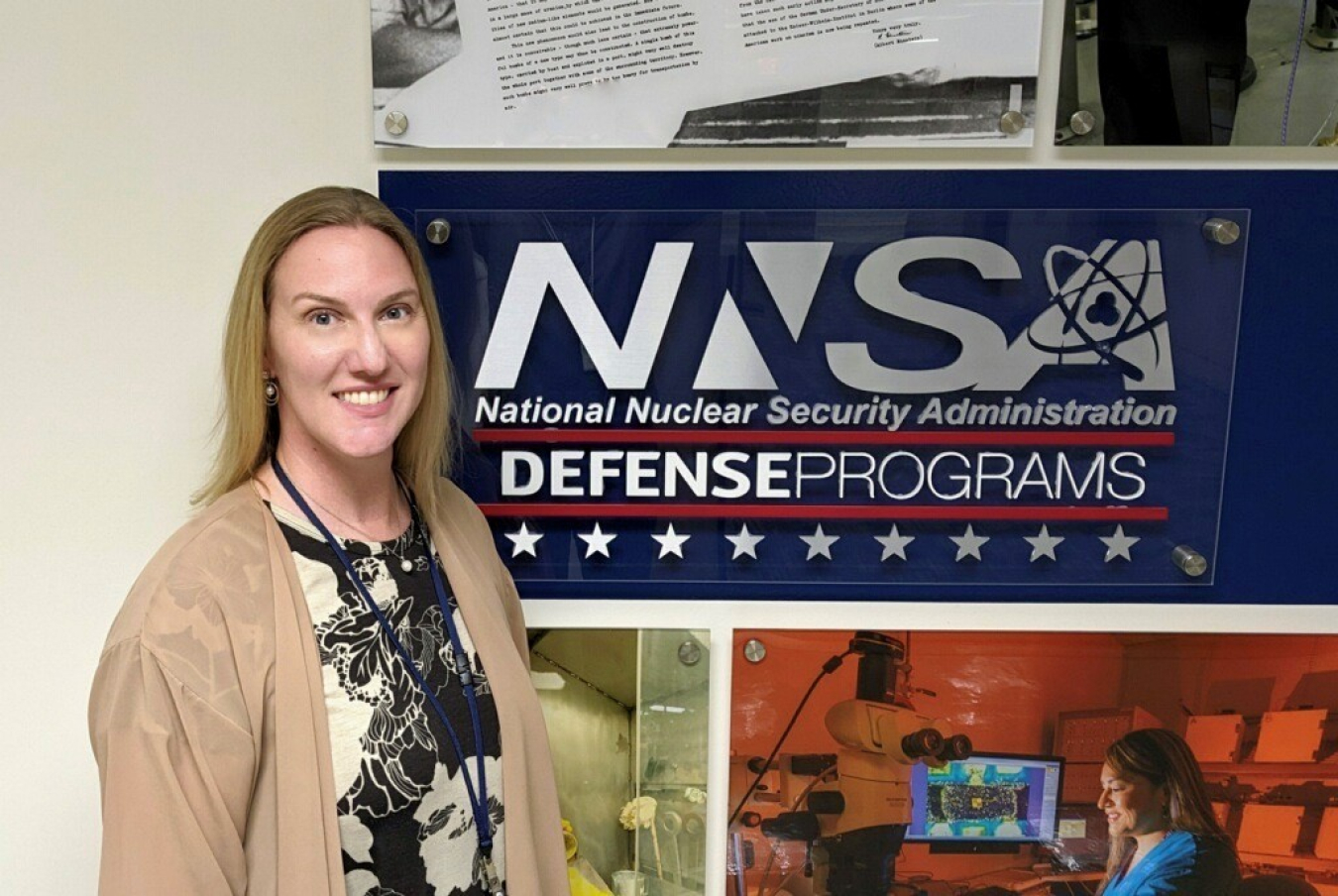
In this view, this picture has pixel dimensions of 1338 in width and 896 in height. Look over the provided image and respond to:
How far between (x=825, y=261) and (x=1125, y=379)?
453 millimetres

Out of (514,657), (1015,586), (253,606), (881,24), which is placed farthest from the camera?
(1015,586)

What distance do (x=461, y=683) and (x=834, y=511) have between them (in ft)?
1.91

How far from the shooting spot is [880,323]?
1319 mm

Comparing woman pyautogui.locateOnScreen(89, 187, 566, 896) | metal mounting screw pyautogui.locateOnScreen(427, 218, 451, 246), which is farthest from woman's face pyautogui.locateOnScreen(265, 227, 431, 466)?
metal mounting screw pyautogui.locateOnScreen(427, 218, 451, 246)

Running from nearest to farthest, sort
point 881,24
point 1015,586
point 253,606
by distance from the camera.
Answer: point 253,606 < point 881,24 < point 1015,586

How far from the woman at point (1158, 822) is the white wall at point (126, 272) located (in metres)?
0.22

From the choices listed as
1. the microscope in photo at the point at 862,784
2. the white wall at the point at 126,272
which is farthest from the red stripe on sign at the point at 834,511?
the microscope in photo at the point at 862,784

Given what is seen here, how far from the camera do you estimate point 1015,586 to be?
4.46 ft

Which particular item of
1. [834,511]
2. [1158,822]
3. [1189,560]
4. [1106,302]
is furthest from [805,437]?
[1158,822]

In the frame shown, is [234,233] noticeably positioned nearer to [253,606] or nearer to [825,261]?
[253,606]

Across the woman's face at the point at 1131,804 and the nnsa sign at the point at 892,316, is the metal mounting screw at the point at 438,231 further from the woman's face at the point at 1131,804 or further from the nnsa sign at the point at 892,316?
the woman's face at the point at 1131,804

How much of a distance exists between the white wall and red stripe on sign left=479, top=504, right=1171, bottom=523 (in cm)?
14

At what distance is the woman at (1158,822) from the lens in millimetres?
1414

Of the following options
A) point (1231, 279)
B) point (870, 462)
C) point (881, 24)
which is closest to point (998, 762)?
point (870, 462)
